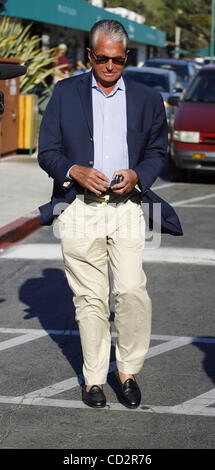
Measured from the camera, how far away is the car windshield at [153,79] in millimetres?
21422

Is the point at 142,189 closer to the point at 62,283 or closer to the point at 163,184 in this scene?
the point at 62,283

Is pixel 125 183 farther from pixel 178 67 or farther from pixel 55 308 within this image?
pixel 178 67

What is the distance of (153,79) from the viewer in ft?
71.2

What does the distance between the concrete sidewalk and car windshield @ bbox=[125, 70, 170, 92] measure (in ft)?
18.4

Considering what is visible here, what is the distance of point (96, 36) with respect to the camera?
4156 millimetres

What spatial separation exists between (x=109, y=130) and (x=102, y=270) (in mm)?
737

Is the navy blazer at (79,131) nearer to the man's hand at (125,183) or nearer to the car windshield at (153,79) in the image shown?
the man's hand at (125,183)

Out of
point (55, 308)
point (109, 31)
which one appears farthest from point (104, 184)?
point (55, 308)

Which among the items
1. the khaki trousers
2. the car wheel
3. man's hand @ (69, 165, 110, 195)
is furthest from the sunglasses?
the car wheel

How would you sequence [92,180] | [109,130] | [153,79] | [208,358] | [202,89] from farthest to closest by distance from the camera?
[153,79] → [202,89] → [208,358] → [109,130] → [92,180]
